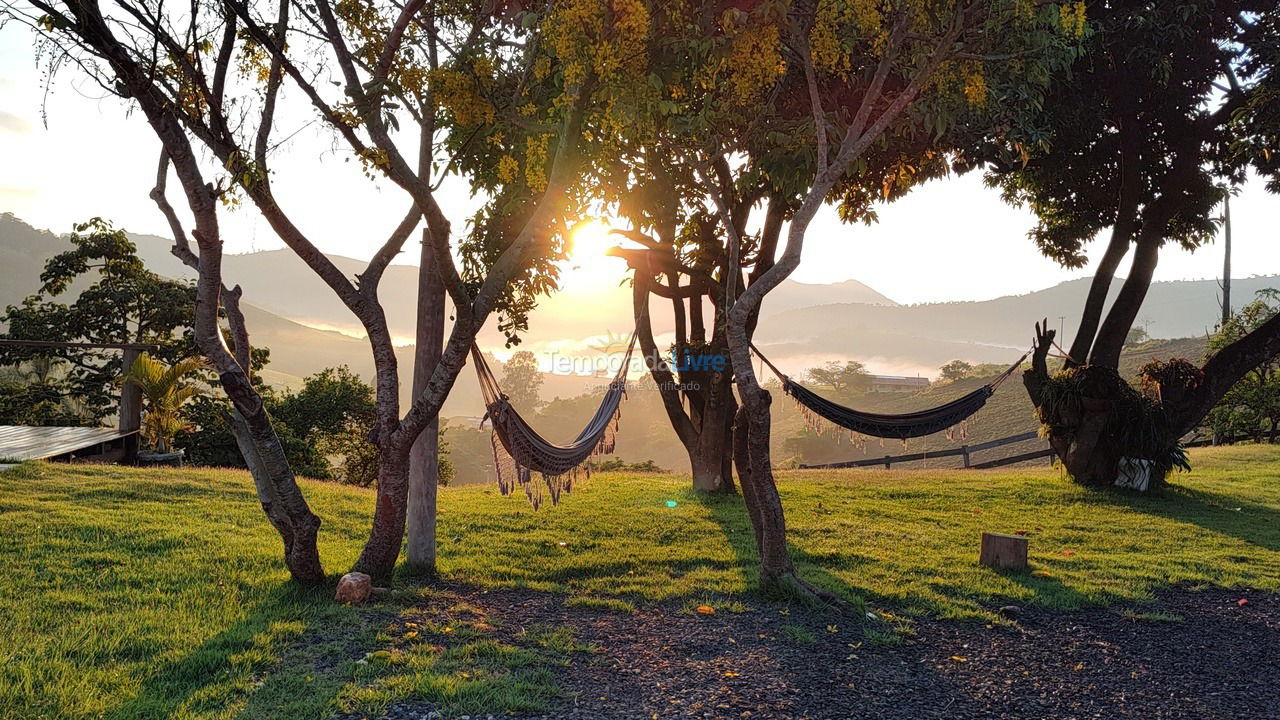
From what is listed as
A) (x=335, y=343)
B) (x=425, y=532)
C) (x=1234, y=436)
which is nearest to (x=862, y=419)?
(x=425, y=532)

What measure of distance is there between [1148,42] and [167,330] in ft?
39.3

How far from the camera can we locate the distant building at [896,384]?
43.1m

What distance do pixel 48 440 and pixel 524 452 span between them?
5808 mm

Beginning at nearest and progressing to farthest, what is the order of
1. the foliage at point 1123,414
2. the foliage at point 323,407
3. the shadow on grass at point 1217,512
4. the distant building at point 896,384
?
the shadow on grass at point 1217,512 → the foliage at point 1123,414 → the foliage at point 323,407 → the distant building at point 896,384

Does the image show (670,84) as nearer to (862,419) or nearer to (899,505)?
(862,419)

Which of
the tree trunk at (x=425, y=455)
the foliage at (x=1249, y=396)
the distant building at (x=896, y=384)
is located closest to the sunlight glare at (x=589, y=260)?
the tree trunk at (x=425, y=455)

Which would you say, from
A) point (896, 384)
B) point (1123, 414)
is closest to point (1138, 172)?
point (1123, 414)

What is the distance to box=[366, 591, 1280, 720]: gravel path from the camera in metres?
2.53

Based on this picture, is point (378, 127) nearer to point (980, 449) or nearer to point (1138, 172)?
point (1138, 172)

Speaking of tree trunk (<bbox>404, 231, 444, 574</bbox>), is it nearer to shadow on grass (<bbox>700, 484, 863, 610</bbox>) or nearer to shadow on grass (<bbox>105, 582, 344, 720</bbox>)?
shadow on grass (<bbox>105, 582, 344, 720</bbox>)

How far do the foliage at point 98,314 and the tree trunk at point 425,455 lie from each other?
A: 7677 mm

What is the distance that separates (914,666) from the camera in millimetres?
2906

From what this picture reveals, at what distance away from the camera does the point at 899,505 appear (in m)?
6.64

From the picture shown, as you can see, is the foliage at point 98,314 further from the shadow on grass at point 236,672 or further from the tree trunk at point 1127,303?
the tree trunk at point 1127,303
